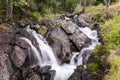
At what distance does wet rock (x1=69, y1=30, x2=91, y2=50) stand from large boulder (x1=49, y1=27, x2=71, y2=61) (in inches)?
21.4

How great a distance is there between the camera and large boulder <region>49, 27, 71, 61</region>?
16.2 metres

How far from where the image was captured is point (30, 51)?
50.0 feet

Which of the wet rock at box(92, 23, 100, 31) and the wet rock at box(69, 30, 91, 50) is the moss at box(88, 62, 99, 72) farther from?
the wet rock at box(92, 23, 100, 31)

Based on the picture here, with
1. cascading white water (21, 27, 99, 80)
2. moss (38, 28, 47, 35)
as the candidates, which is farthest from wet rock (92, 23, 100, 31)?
cascading white water (21, 27, 99, 80)

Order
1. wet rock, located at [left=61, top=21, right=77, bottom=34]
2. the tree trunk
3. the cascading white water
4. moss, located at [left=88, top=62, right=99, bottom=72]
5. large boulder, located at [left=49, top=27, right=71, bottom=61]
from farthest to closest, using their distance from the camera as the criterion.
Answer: the tree trunk < wet rock, located at [left=61, top=21, right=77, bottom=34] < large boulder, located at [left=49, top=27, right=71, bottom=61] < the cascading white water < moss, located at [left=88, top=62, right=99, bottom=72]

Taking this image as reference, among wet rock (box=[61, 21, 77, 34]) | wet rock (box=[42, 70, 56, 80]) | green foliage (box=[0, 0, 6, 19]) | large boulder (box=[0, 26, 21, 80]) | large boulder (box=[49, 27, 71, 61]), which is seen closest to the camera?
large boulder (box=[0, 26, 21, 80])

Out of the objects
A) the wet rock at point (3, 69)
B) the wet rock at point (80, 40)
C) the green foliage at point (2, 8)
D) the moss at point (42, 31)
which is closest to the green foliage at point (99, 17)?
the wet rock at point (80, 40)

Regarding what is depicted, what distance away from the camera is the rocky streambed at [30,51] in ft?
44.0

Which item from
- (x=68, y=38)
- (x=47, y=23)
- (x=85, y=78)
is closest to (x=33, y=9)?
(x=47, y=23)

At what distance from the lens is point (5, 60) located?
1368 centimetres

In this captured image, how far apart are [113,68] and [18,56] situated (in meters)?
6.20

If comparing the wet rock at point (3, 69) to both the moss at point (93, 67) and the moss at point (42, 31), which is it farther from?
the moss at point (42, 31)

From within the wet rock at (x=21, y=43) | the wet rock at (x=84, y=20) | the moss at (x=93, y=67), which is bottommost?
the wet rock at (x=84, y=20)

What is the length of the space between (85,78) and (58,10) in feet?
64.7
